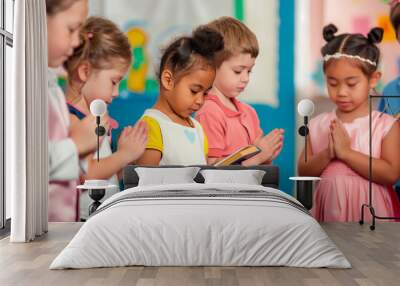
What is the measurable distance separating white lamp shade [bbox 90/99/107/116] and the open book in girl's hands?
159 cm

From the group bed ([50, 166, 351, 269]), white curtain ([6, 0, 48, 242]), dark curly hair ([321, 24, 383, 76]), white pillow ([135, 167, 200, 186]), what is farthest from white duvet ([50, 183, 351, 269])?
dark curly hair ([321, 24, 383, 76])

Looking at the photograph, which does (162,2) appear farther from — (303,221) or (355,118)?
(303,221)

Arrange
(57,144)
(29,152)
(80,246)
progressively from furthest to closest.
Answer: (57,144) < (29,152) < (80,246)

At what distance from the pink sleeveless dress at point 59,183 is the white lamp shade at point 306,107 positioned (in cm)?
293

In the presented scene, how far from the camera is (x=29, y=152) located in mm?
6324

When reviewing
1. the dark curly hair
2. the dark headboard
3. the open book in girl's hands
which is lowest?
the dark headboard

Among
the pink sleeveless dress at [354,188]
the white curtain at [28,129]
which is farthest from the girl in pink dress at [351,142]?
the white curtain at [28,129]

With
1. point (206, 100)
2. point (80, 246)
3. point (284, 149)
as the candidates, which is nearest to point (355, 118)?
point (284, 149)

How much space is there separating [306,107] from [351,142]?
0.78 metres

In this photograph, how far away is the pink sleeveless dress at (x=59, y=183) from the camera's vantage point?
7734mm

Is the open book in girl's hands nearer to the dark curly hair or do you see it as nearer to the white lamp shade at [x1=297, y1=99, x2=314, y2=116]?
the white lamp shade at [x1=297, y1=99, x2=314, y2=116]

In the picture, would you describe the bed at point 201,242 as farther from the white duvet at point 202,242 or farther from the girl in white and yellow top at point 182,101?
the girl in white and yellow top at point 182,101

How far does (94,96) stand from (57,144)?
77cm

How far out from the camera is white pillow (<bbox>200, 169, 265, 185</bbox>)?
711cm
